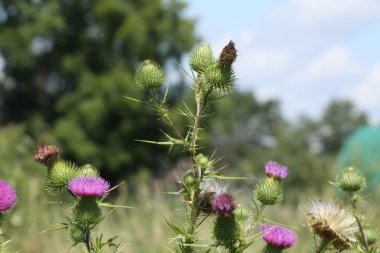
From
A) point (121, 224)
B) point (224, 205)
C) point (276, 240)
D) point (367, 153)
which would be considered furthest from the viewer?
point (367, 153)

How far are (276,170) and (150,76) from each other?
491mm

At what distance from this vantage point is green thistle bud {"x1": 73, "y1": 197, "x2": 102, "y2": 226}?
1981 millimetres

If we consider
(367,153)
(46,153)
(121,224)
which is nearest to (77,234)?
(46,153)

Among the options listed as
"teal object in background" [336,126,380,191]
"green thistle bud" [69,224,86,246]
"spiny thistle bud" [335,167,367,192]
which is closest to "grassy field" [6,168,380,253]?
"teal object in background" [336,126,380,191]

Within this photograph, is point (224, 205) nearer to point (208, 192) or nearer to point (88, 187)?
point (208, 192)

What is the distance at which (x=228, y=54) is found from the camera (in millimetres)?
2197

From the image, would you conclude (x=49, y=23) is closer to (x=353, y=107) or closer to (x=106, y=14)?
(x=106, y=14)

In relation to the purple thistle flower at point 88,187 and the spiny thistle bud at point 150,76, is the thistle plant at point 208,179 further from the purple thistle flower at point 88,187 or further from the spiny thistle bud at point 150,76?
the purple thistle flower at point 88,187

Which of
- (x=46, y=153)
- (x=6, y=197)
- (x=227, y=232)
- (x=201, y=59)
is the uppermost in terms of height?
(x=201, y=59)

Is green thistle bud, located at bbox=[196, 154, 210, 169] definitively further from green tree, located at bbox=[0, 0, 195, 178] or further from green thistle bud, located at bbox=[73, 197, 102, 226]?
green tree, located at bbox=[0, 0, 195, 178]

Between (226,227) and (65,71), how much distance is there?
31416 millimetres

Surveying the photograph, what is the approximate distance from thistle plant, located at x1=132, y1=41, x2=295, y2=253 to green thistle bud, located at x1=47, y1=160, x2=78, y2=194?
0.96ft

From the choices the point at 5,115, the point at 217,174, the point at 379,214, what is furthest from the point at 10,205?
the point at 5,115

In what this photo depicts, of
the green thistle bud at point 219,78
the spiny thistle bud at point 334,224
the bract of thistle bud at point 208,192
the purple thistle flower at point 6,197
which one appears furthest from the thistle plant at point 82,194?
the spiny thistle bud at point 334,224
